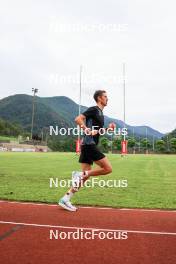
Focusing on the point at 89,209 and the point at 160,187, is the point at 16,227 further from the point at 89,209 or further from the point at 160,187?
the point at 160,187

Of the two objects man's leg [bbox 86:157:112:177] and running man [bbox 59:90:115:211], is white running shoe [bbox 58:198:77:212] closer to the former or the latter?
running man [bbox 59:90:115:211]

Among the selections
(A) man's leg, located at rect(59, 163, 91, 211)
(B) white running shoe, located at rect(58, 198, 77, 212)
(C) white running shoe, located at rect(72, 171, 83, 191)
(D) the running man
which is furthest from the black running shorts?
(B) white running shoe, located at rect(58, 198, 77, 212)

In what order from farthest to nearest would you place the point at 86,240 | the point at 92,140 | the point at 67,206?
the point at 67,206 < the point at 92,140 < the point at 86,240

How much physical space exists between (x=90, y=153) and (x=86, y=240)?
6.79 feet

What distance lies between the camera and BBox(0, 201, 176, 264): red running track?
177 inches

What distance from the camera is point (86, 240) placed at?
206 inches

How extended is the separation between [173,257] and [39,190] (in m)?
6.53

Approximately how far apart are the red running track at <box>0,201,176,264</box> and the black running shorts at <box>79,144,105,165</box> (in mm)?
975

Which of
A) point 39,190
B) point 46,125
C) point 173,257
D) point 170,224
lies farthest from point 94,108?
point 46,125

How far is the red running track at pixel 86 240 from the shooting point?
449cm

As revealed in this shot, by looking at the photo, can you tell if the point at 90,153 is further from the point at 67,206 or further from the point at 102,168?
the point at 67,206

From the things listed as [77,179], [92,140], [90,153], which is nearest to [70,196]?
[77,179]

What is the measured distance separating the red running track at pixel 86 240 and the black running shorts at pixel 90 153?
3.20ft

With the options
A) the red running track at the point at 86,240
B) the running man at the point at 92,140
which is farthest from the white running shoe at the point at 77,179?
the red running track at the point at 86,240
